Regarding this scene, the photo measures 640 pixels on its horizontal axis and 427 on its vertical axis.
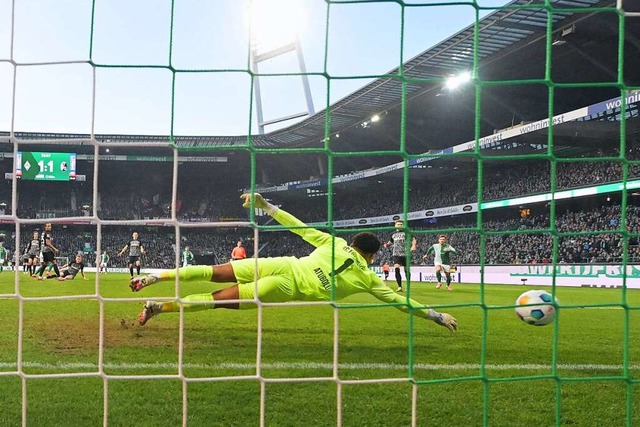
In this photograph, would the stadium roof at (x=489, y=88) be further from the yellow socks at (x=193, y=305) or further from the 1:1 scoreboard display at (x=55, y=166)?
the yellow socks at (x=193, y=305)

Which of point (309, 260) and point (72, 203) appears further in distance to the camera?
point (72, 203)

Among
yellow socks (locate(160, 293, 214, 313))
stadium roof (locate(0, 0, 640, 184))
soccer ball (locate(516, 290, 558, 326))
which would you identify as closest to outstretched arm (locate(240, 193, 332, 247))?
yellow socks (locate(160, 293, 214, 313))

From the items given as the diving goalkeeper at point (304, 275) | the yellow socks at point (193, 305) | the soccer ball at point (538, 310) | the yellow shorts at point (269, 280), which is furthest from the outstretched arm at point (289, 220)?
the soccer ball at point (538, 310)

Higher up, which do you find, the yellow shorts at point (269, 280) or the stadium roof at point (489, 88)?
the stadium roof at point (489, 88)

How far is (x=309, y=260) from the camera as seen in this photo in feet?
17.7

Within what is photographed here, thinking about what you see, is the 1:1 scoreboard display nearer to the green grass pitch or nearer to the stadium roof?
the stadium roof

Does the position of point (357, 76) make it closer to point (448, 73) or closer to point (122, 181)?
point (448, 73)

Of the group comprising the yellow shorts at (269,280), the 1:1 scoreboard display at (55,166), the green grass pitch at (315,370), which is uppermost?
the 1:1 scoreboard display at (55,166)

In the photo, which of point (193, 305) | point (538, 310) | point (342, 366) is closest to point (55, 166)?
point (193, 305)

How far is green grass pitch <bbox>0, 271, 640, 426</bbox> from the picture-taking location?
346cm

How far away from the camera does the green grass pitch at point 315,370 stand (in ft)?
11.4

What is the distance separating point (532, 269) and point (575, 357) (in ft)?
52.7

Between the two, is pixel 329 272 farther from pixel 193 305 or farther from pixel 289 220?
pixel 193 305

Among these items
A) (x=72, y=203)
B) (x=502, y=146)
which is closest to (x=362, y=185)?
(x=502, y=146)
